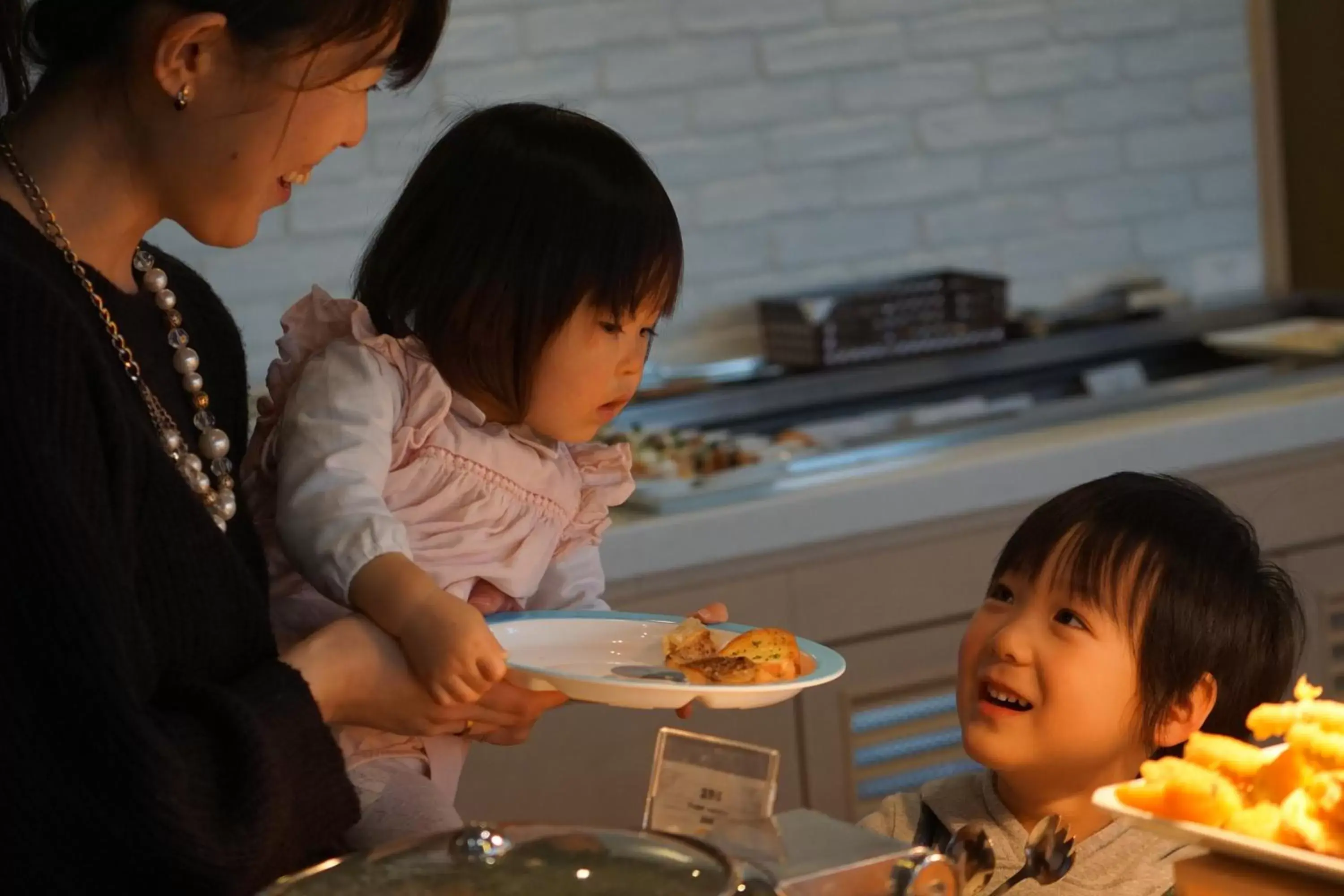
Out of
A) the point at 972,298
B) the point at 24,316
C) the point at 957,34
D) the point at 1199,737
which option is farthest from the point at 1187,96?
the point at 24,316

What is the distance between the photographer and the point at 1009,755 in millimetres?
1484

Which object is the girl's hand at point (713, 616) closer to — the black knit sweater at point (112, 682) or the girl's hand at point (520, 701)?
the girl's hand at point (520, 701)

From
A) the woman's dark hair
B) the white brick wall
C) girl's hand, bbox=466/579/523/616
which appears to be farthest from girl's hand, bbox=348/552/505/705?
the white brick wall

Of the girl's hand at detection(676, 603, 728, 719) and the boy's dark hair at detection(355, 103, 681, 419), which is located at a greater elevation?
the boy's dark hair at detection(355, 103, 681, 419)

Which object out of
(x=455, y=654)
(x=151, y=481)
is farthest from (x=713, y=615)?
(x=151, y=481)

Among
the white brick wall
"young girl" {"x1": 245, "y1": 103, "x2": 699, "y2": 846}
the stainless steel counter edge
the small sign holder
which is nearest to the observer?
the small sign holder

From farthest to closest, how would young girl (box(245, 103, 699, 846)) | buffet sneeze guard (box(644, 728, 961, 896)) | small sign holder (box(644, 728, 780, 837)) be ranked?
young girl (box(245, 103, 699, 846))
small sign holder (box(644, 728, 780, 837))
buffet sneeze guard (box(644, 728, 961, 896))

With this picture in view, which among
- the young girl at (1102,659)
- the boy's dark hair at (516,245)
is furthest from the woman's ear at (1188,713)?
the boy's dark hair at (516,245)

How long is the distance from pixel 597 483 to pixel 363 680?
1.55 ft

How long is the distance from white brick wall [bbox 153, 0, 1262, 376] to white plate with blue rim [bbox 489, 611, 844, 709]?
1602mm

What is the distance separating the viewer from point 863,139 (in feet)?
10.8

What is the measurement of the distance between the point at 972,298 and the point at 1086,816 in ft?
5.48

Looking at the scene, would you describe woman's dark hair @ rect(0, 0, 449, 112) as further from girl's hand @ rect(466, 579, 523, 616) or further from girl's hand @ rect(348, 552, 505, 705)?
girl's hand @ rect(466, 579, 523, 616)

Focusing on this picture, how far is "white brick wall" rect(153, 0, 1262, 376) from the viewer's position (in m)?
2.96
